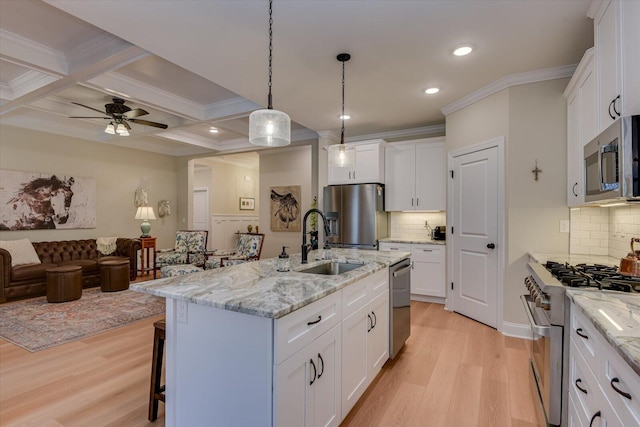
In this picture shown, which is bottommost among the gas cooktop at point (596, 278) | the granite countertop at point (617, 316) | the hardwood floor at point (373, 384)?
the hardwood floor at point (373, 384)

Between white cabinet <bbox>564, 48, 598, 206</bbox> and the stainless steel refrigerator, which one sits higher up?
white cabinet <bbox>564, 48, 598, 206</bbox>

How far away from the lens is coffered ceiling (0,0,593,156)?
2154 mm

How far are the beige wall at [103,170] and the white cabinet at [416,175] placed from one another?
5.39 meters

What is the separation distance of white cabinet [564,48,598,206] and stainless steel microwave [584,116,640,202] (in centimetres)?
59

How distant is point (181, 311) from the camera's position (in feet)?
5.01

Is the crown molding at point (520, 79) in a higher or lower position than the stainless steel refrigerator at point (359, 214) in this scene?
higher

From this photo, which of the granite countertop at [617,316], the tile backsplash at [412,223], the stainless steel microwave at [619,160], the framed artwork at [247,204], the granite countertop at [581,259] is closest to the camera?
the granite countertop at [617,316]

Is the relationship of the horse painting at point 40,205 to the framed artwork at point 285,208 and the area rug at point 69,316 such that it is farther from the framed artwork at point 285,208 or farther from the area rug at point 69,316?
the framed artwork at point 285,208

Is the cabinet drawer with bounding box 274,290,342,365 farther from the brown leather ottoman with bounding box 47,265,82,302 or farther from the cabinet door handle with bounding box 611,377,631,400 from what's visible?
the brown leather ottoman with bounding box 47,265,82,302

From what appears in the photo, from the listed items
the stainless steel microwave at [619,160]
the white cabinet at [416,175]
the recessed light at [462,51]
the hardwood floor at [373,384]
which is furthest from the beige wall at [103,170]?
the stainless steel microwave at [619,160]

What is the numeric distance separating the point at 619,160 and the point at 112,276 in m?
6.00

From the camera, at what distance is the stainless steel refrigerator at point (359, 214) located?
4.68m

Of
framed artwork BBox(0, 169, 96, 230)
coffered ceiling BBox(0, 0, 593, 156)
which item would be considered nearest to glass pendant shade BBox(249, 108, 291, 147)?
coffered ceiling BBox(0, 0, 593, 156)

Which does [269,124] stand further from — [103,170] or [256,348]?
[103,170]
